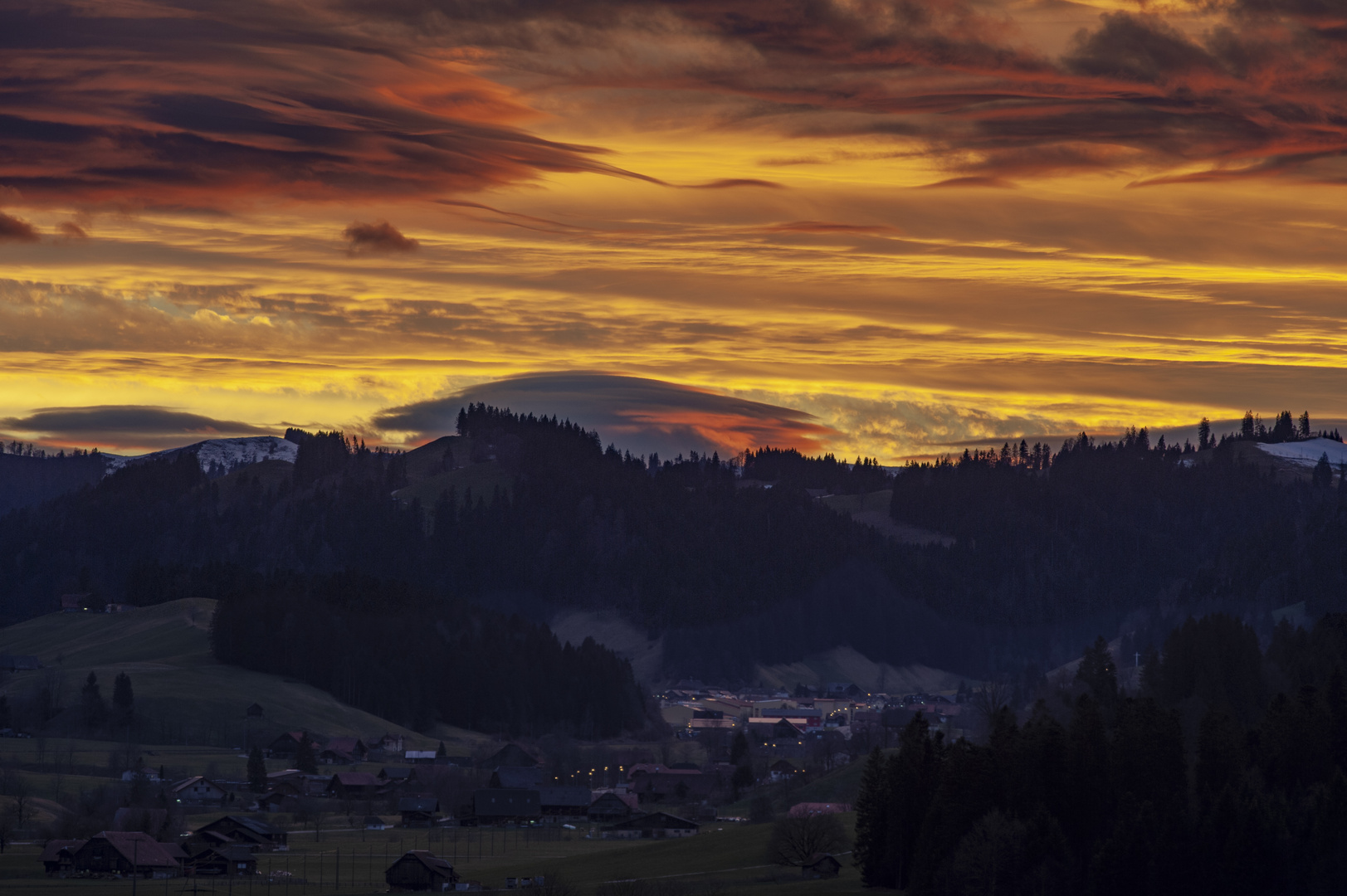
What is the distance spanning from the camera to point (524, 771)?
200 metres

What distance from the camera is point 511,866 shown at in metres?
127

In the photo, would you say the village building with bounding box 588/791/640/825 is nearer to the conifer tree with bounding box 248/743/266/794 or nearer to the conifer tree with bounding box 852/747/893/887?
the conifer tree with bounding box 248/743/266/794

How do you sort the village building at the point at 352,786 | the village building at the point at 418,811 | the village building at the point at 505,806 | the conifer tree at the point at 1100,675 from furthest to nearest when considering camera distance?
the village building at the point at 352,786
the village building at the point at 505,806
the village building at the point at 418,811
the conifer tree at the point at 1100,675

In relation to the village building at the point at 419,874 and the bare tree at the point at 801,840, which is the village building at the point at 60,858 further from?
the bare tree at the point at 801,840

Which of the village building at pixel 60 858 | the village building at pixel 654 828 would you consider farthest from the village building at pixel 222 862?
the village building at pixel 654 828

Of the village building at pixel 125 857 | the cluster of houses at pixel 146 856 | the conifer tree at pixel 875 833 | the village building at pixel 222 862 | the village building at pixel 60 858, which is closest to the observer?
the conifer tree at pixel 875 833

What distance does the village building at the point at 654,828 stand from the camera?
15725 centimetres

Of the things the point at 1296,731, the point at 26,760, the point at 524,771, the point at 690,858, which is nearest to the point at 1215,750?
the point at 1296,731

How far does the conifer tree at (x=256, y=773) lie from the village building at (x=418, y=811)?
16.1m

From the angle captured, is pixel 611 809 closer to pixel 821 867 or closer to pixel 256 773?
pixel 256 773

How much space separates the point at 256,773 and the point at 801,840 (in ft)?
285

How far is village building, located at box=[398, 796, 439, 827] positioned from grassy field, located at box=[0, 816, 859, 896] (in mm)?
14442

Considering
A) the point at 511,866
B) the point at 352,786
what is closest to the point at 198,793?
the point at 352,786

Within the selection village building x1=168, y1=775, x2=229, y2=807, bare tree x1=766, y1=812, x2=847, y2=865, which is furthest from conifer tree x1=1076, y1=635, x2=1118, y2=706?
village building x1=168, y1=775, x2=229, y2=807
